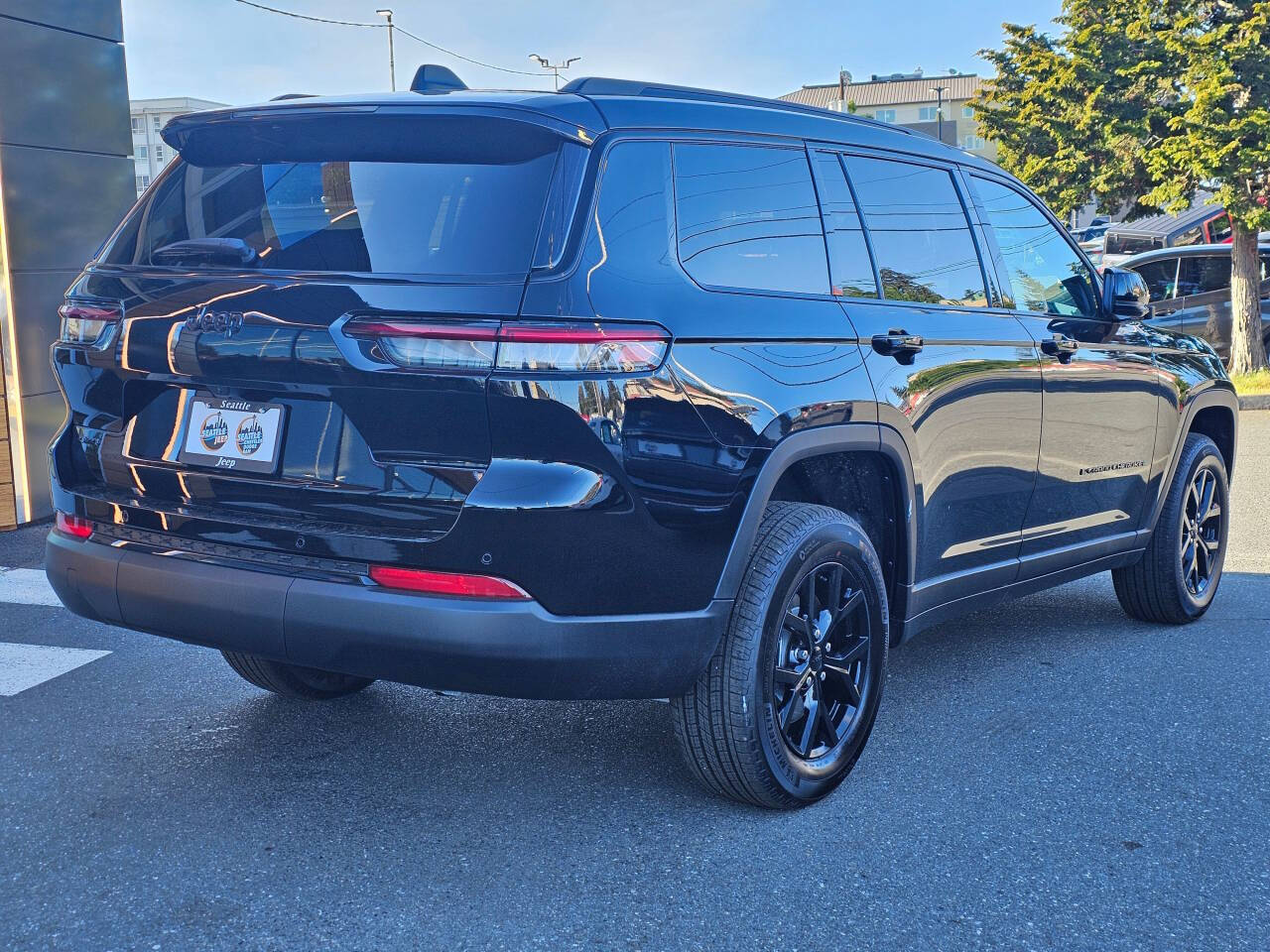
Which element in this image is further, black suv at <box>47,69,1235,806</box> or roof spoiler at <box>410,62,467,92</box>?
roof spoiler at <box>410,62,467,92</box>

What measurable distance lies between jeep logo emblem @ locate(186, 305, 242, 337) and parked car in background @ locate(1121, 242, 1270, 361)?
49.6 feet

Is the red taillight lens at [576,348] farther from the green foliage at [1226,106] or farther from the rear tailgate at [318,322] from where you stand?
the green foliage at [1226,106]

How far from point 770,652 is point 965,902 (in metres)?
Answer: 0.72

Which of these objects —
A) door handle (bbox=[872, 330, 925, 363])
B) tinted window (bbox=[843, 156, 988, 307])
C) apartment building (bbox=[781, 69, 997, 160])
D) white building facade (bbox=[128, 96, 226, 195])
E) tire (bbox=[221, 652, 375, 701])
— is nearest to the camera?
door handle (bbox=[872, 330, 925, 363])

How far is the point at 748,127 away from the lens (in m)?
3.51

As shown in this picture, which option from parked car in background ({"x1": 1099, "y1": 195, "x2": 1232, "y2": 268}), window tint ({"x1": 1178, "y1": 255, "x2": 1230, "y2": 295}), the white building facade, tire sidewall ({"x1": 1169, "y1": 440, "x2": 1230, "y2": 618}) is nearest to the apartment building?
the white building facade

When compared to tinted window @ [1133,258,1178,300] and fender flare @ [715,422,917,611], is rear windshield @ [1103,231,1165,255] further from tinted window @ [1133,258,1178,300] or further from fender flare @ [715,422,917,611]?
fender flare @ [715,422,917,611]

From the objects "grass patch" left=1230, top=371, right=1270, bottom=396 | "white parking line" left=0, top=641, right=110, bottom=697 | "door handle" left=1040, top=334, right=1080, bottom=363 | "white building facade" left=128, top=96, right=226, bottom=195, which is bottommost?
"white parking line" left=0, top=641, right=110, bottom=697

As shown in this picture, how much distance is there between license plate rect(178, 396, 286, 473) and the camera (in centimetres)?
299

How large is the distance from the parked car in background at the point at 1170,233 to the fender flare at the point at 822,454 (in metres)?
21.0

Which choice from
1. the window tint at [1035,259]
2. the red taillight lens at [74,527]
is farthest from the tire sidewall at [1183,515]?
the red taillight lens at [74,527]

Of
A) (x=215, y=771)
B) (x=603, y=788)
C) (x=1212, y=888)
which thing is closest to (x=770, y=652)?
(x=603, y=788)

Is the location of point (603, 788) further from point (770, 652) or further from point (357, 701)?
point (357, 701)

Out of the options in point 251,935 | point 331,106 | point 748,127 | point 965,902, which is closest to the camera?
point 251,935
